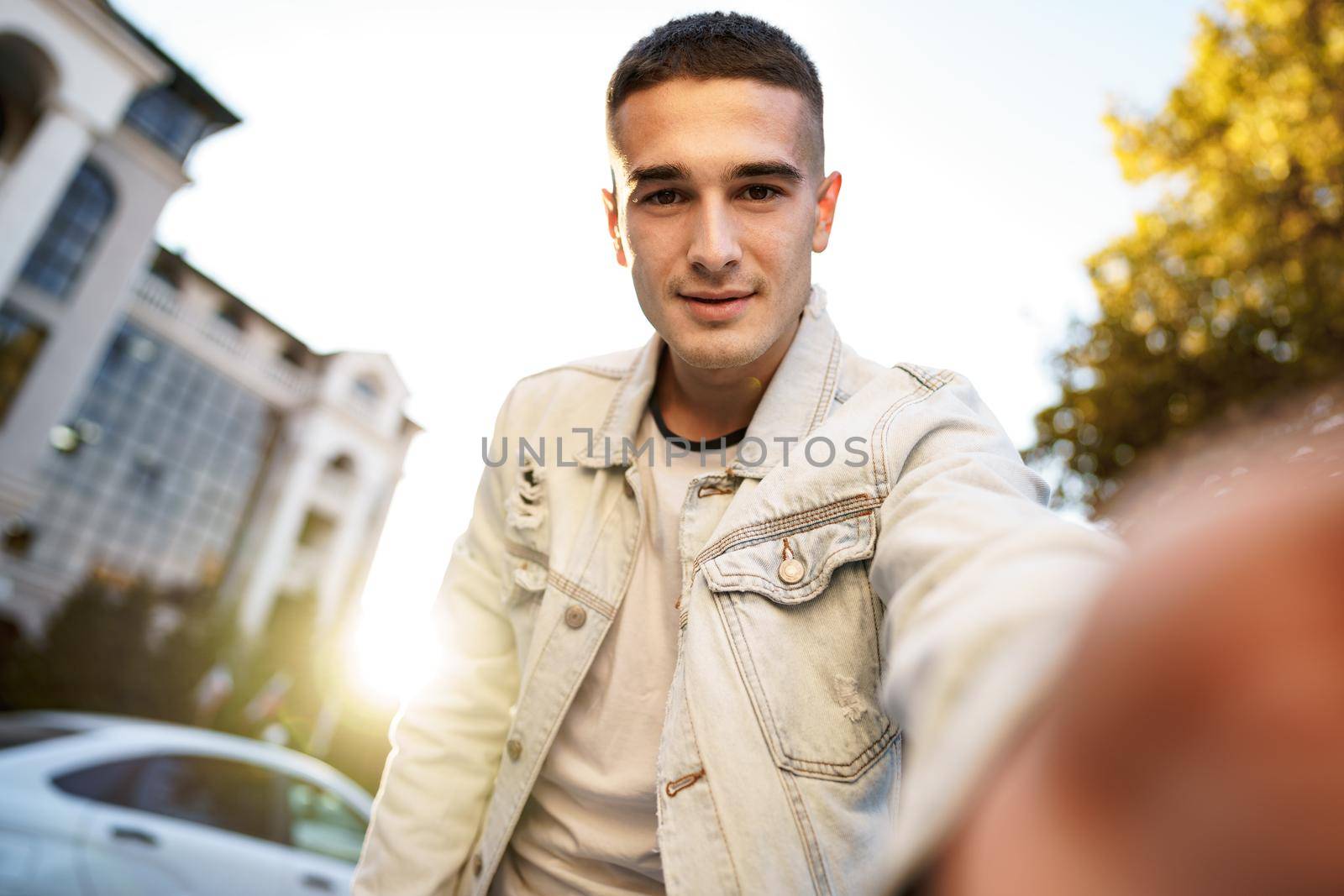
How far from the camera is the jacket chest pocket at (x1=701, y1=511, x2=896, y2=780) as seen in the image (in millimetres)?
1429

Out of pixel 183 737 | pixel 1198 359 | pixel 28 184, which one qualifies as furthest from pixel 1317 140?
pixel 28 184

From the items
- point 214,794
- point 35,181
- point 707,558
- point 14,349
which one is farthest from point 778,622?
point 14,349

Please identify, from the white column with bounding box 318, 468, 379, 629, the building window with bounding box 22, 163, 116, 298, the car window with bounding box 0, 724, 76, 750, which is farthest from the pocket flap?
the white column with bounding box 318, 468, 379, 629

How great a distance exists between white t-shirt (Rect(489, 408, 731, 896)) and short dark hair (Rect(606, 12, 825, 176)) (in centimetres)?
88

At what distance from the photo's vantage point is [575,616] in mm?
1921

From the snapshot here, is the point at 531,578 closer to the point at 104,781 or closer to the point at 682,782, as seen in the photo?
the point at 682,782

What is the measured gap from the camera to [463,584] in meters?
2.31

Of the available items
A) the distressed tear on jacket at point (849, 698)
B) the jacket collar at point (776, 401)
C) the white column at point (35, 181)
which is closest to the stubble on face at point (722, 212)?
the jacket collar at point (776, 401)

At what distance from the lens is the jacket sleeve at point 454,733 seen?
6.52 ft

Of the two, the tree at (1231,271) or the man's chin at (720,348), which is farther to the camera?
the tree at (1231,271)

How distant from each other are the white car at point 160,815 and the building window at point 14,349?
17.7 meters

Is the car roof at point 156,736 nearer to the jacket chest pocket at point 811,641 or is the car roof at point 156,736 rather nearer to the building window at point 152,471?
the jacket chest pocket at point 811,641

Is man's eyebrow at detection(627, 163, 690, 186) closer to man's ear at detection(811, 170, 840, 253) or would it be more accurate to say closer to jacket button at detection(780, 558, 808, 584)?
man's ear at detection(811, 170, 840, 253)

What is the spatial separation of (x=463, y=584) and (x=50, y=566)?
24727 mm
